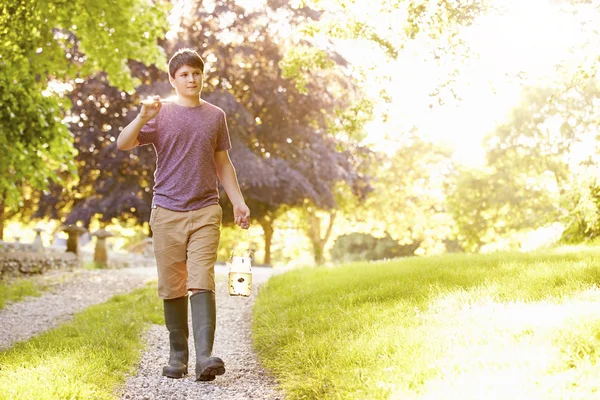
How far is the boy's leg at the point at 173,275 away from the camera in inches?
184

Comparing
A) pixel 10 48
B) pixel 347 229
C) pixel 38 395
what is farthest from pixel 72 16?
pixel 347 229

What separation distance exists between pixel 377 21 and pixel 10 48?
6132mm

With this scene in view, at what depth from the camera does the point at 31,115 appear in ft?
35.4

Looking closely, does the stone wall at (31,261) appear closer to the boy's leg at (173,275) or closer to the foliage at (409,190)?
the boy's leg at (173,275)

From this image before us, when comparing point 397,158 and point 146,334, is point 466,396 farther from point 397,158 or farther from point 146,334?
point 397,158

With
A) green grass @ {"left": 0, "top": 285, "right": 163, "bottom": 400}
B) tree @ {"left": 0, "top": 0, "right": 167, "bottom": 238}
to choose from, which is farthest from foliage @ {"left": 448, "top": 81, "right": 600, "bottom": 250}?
green grass @ {"left": 0, "top": 285, "right": 163, "bottom": 400}

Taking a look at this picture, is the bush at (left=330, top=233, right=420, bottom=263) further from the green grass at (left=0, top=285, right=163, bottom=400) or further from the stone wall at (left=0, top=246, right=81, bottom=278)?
the green grass at (left=0, top=285, right=163, bottom=400)

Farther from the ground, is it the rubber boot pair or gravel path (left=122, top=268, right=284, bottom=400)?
the rubber boot pair

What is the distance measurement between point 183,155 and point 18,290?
8105mm

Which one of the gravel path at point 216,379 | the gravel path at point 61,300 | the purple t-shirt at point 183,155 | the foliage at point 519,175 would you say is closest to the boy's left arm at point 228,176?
the purple t-shirt at point 183,155

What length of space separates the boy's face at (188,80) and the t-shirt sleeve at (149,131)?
29cm

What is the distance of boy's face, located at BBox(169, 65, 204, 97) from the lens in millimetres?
4699

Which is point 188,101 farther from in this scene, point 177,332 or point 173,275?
point 177,332

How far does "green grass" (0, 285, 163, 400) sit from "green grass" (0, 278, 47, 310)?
12.1 feet
